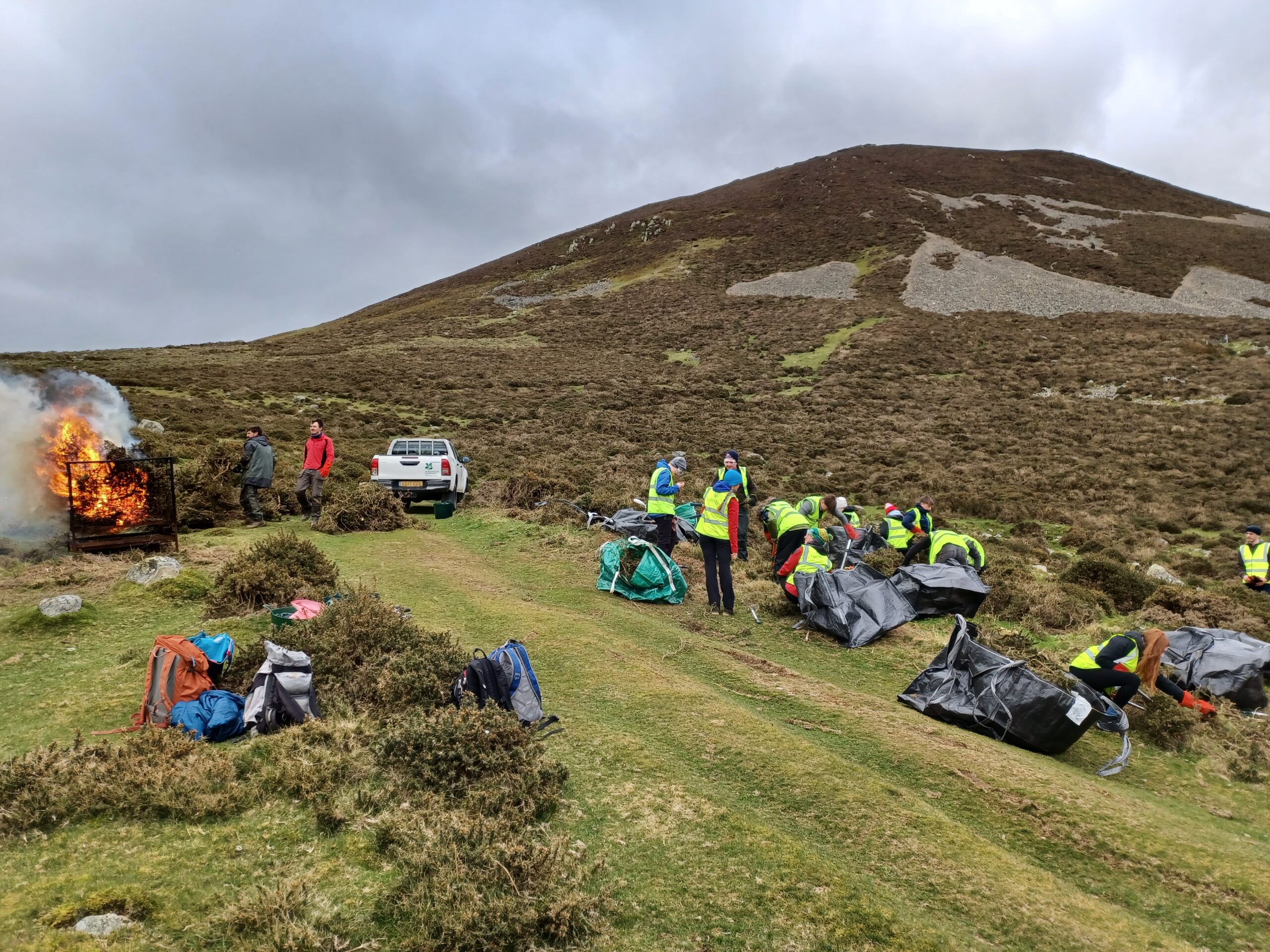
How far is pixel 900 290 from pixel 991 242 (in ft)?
46.9

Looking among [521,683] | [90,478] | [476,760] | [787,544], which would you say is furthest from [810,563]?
[90,478]

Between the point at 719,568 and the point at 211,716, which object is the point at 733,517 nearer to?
the point at 719,568

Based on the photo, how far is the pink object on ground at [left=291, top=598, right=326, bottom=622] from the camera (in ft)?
22.3

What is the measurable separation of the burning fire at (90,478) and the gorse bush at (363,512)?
3.16 m

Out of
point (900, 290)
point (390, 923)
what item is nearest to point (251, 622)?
point (390, 923)

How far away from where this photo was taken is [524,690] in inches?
220

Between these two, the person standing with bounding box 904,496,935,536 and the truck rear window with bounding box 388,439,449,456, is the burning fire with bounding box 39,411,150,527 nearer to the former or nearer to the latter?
the truck rear window with bounding box 388,439,449,456

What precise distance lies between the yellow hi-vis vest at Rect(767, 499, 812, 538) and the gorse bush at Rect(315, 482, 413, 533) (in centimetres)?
737

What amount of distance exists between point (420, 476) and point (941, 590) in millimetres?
10889

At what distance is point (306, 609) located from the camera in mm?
7086

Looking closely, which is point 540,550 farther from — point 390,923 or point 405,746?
point 390,923

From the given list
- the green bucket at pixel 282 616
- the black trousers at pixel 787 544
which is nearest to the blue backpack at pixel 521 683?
the green bucket at pixel 282 616

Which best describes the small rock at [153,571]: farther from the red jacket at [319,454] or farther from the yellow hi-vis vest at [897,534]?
the yellow hi-vis vest at [897,534]

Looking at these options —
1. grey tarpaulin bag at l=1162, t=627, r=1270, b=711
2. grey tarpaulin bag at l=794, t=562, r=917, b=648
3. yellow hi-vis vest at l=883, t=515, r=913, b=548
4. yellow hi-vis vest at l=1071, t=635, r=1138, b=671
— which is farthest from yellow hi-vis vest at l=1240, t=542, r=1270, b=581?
grey tarpaulin bag at l=794, t=562, r=917, b=648
